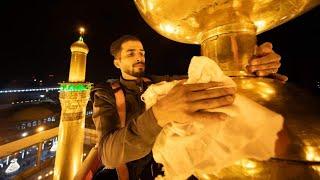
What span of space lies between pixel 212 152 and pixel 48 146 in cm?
1376

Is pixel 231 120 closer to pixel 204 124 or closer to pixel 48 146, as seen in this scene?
pixel 204 124

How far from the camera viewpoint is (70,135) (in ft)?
24.1

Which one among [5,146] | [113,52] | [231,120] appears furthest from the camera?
[5,146]

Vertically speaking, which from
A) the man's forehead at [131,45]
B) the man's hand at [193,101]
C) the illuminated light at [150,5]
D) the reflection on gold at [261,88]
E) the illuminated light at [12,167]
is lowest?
the illuminated light at [12,167]

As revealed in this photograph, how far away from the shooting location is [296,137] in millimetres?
452

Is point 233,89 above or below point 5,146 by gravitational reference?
above

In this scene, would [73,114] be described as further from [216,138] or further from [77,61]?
[216,138]

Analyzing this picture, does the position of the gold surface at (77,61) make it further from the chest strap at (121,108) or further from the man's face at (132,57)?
the chest strap at (121,108)

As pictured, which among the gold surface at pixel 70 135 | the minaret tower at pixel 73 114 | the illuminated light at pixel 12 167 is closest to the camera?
the gold surface at pixel 70 135

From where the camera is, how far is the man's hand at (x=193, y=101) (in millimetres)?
456

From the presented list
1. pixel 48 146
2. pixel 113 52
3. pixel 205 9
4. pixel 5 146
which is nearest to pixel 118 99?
pixel 113 52

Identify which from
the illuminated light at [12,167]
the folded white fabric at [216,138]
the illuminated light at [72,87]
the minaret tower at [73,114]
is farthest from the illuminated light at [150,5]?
the illuminated light at [12,167]

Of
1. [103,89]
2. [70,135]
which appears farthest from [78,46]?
[103,89]

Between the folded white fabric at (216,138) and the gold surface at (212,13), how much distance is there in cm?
17
